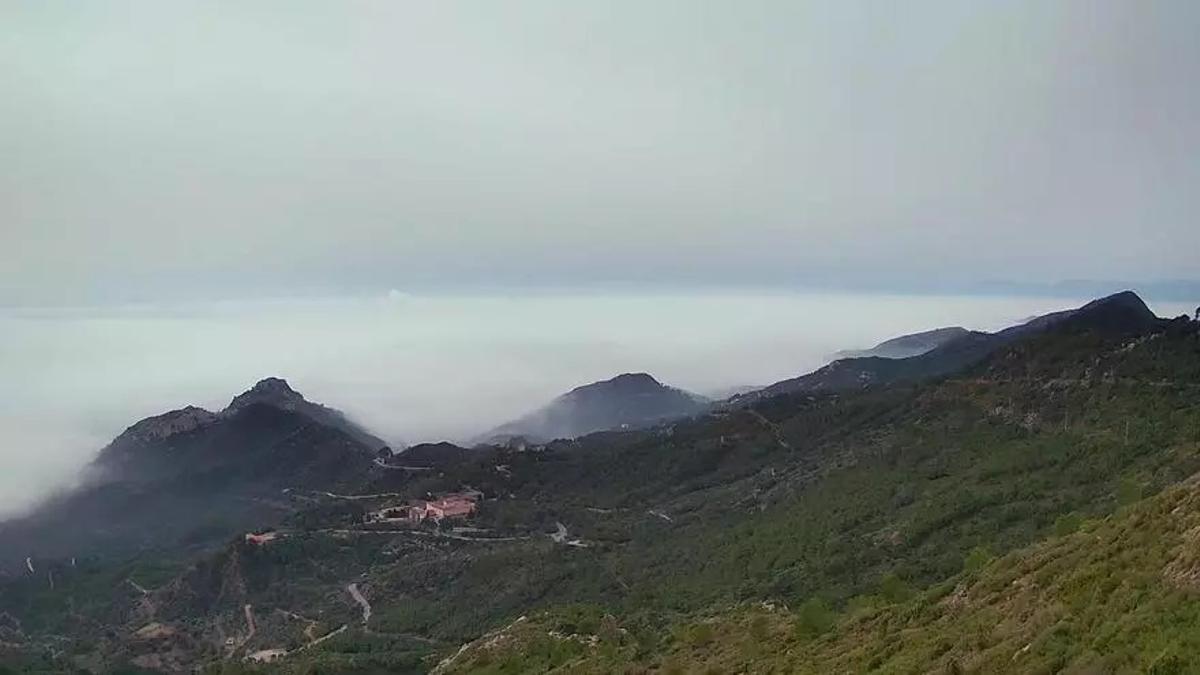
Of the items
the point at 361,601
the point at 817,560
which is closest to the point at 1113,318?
the point at 817,560

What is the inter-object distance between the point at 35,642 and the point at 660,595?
12457cm

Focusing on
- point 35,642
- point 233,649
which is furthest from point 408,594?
point 35,642

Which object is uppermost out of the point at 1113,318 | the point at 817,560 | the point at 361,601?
the point at 1113,318

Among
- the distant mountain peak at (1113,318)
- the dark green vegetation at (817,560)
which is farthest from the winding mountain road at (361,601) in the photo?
the distant mountain peak at (1113,318)

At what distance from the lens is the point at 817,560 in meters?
101

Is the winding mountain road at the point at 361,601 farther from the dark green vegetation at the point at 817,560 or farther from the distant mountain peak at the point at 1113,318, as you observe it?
the distant mountain peak at the point at 1113,318

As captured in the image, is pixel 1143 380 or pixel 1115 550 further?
pixel 1143 380

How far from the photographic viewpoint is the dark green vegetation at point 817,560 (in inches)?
1403

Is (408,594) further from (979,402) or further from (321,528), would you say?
(979,402)

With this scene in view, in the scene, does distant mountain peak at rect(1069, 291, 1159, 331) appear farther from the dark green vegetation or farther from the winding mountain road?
the winding mountain road

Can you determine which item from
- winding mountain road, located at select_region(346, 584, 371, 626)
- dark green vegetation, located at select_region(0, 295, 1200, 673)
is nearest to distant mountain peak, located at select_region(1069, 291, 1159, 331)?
dark green vegetation, located at select_region(0, 295, 1200, 673)

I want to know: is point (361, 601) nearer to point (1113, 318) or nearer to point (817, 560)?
point (817, 560)

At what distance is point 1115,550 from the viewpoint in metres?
35.5

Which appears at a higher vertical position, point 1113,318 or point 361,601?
point 1113,318
